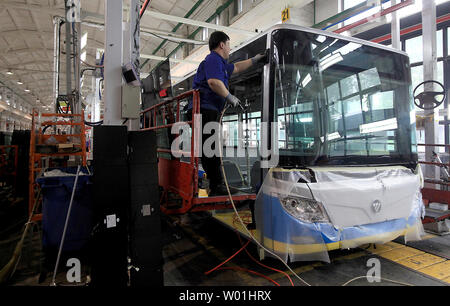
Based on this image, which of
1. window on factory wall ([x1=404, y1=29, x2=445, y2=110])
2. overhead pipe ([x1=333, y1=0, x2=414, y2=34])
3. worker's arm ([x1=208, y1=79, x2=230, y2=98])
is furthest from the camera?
window on factory wall ([x1=404, y1=29, x2=445, y2=110])

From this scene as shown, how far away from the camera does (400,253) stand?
3.51 m

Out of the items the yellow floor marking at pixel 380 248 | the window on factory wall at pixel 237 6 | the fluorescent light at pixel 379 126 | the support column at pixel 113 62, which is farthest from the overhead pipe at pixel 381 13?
the support column at pixel 113 62

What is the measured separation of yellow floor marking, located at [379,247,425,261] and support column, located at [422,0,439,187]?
249cm

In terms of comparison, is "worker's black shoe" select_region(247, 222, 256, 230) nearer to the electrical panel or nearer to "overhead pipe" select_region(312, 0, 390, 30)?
the electrical panel

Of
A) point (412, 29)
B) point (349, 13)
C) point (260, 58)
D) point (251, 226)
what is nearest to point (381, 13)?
point (349, 13)

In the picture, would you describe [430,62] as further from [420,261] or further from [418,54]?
[420,261]

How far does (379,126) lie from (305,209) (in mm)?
1410

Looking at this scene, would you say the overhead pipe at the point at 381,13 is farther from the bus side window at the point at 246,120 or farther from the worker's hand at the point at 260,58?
the worker's hand at the point at 260,58

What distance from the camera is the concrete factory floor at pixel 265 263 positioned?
9.36ft

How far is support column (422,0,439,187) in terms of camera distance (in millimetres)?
5070

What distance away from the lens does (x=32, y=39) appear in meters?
14.2

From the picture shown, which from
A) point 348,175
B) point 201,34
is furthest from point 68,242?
point 201,34

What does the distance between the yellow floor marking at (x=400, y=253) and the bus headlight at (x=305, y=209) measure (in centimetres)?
143

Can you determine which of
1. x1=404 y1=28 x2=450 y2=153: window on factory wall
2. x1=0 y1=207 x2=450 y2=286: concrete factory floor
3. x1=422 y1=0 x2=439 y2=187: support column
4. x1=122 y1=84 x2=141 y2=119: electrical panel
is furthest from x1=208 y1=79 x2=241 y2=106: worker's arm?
x1=404 y1=28 x2=450 y2=153: window on factory wall
